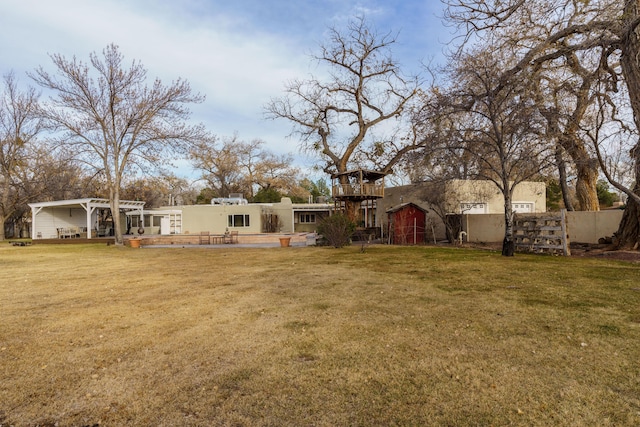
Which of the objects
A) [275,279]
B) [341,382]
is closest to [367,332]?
[341,382]

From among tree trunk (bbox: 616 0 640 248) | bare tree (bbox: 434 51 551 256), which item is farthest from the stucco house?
tree trunk (bbox: 616 0 640 248)

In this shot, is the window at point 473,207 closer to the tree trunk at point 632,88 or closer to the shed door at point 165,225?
the tree trunk at point 632,88

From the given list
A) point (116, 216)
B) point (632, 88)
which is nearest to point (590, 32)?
point (632, 88)

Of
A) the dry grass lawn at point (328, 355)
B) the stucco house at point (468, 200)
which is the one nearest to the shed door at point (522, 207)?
the stucco house at point (468, 200)

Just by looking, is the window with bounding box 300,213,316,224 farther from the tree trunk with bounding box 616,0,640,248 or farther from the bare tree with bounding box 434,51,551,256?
the tree trunk with bounding box 616,0,640,248

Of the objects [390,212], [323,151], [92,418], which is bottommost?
[92,418]

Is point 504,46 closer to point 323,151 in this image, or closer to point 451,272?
point 451,272

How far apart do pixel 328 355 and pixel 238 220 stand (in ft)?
85.7

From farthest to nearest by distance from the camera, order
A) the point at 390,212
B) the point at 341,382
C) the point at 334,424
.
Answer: the point at 390,212, the point at 341,382, the point at 334,424

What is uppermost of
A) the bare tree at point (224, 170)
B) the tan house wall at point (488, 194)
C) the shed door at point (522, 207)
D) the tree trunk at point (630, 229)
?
the bare tree at point (224, 170)

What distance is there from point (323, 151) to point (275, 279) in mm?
16340

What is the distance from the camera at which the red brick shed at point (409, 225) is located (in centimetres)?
1714

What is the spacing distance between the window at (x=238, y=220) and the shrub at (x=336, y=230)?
1347 centimetres

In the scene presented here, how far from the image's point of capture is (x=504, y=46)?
984 centimetres
